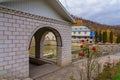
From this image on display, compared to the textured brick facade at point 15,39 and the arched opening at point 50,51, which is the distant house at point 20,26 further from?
the arched opening at point 50,51

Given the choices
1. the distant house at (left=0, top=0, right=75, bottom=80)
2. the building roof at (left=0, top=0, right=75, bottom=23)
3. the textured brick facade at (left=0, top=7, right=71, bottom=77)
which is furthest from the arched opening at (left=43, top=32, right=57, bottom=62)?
the textured brick facade at (left=0, top=7, right=71, bottom=77)

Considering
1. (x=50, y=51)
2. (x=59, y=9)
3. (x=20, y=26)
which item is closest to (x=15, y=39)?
(x=20, y=26)

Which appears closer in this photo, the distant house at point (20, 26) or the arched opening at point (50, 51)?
the distant house at point (20, 26)

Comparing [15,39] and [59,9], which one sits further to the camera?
[59,9]

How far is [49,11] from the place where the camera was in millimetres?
9945

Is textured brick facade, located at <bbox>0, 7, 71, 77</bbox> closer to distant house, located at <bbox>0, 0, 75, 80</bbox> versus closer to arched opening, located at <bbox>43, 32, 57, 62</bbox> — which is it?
distant house, located at <bbox>0, 0, 75, 80</bbox>

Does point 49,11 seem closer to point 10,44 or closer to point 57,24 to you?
point 57,24

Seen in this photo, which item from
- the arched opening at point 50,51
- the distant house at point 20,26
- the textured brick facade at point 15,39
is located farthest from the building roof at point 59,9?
the arched opening at point 50,51

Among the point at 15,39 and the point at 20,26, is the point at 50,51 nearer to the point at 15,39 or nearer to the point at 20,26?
the point at 20,26

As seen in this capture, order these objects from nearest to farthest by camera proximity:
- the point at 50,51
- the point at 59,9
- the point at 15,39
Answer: the point at 15,39 < the point at 59,9 < the point at 50,51

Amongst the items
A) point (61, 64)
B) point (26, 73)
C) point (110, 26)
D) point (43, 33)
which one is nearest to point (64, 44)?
point (61, 64)

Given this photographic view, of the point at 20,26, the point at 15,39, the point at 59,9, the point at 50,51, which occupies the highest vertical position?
the point at 59,9

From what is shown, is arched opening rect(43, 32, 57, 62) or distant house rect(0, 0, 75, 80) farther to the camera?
arched opening rect(43, 32, 57, 62)

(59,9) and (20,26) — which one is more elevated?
(59,9)
